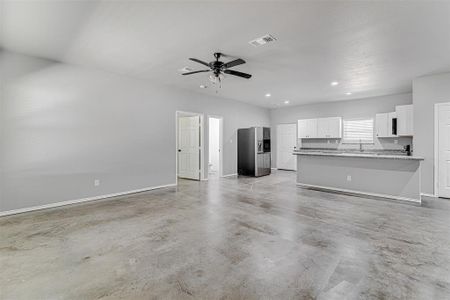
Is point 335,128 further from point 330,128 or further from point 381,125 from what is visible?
point 381,125

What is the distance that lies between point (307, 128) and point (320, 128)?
504 mm

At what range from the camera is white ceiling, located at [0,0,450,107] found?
2.47 metres

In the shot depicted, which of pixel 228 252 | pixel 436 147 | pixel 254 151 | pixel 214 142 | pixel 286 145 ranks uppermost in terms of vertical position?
pixel 214 142

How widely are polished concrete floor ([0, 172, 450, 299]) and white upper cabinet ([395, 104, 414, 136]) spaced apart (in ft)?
8.64

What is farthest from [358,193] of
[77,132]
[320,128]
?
[77,132]

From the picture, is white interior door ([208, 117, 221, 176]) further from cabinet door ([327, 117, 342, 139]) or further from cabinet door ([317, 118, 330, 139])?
cabinet door ([327, 117, 342, 139])

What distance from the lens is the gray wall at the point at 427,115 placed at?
4.73 metres

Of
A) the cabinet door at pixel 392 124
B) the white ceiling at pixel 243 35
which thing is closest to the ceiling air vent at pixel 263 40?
the white ceiling at pixel 243 35

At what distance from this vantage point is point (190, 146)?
7109 mm

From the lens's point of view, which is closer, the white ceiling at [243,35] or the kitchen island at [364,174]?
the white ceiling at [243,35]

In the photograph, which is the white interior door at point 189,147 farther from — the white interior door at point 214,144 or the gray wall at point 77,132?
the white interior door at point 214,144

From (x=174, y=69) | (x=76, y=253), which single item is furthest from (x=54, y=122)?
(x=76, y=253)

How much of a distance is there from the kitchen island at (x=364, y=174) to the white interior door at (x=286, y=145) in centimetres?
313

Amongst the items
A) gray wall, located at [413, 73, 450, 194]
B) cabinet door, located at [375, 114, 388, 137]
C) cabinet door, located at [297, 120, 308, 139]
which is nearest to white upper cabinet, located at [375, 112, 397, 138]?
cabinet door, located at [375, 114, 388, 137]
